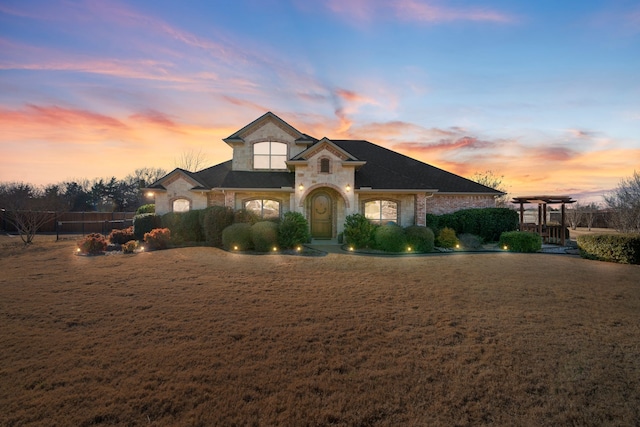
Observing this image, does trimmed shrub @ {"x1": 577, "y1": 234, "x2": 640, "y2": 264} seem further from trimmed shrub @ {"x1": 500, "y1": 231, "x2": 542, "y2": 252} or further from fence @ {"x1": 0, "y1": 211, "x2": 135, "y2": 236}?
fence @ {"x1": 0, "y1": 211, "x2": 135, "y2": 236}

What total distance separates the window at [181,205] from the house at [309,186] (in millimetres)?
63

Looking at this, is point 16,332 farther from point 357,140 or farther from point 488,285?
point 357,140

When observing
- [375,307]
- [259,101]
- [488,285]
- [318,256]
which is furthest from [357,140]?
[375,307]

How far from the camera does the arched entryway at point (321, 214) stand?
16.8 meters

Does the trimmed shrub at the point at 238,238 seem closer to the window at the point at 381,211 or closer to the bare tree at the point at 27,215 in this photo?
the window at the point at 381,211

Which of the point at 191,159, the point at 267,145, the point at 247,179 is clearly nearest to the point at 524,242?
the point at 247,179

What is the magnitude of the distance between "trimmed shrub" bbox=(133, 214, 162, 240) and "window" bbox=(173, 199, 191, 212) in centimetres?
120

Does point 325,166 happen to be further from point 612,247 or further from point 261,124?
point 612,247

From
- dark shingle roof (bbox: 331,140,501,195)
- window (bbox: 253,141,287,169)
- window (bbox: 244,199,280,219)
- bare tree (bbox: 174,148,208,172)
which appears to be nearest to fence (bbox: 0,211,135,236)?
bare tree (bbox: 174,148,208,172)

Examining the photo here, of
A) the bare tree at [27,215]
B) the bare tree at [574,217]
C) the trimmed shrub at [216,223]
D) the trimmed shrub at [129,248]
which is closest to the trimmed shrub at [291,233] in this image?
the trimmed shrub at [216,223]

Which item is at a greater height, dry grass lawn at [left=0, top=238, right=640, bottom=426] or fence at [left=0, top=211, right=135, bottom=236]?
fence at [left=0, top=211, right=135, bottom=236]

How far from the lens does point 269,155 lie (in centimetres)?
1841

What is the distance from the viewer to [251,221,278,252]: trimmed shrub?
12.9 meters

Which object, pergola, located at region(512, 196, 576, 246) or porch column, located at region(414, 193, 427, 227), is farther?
porch column, located at region(414, 193, 427, 227)
